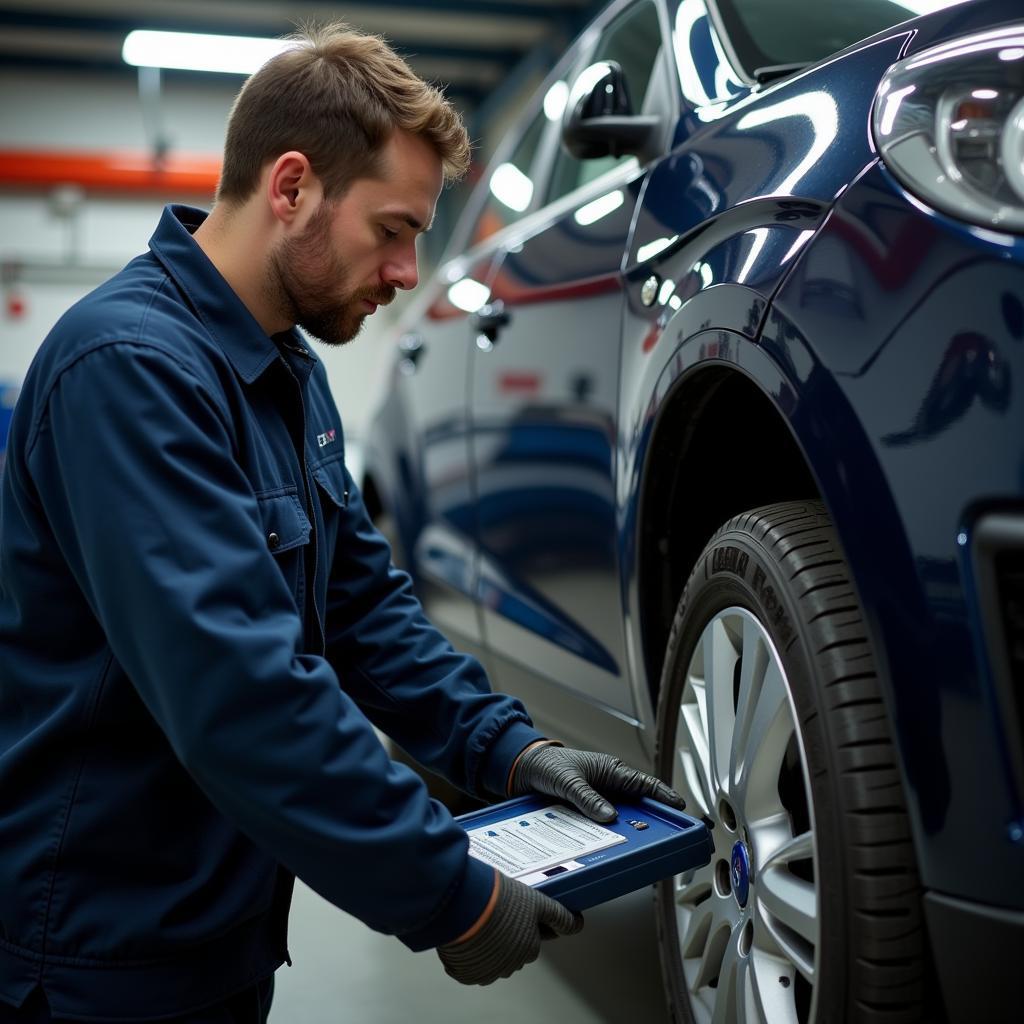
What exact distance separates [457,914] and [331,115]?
0.75 meters

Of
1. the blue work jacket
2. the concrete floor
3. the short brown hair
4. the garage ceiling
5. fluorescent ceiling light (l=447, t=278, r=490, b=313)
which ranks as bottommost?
the concrete floor

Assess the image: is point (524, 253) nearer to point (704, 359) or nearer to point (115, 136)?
point (704, 359)

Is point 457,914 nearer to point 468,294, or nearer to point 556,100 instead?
point 468,294

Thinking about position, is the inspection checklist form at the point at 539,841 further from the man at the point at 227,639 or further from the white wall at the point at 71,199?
the white wall at the point at 71,199

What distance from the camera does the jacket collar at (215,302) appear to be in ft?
3.77

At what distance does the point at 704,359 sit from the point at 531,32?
887cm

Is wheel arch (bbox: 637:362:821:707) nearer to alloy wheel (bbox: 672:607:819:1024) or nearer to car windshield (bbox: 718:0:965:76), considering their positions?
alloy wheel (bbox: 672:607:819:1024)

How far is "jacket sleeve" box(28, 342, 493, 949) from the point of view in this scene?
92 cm

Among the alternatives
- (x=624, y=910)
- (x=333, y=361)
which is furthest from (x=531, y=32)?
(x=624, y=910)

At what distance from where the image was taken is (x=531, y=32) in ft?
30.7

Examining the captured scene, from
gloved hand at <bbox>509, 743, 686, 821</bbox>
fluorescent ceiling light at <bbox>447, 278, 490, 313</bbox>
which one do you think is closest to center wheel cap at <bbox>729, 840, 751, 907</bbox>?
gloved hand at <bbox>509, 743, 686, 821</bbox>

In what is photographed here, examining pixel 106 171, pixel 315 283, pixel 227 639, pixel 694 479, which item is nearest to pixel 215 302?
pixel 315 283

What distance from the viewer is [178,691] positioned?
36.5 inches

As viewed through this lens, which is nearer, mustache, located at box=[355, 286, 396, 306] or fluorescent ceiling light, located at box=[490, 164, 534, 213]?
mustache, located at box=[355, 286, 396, 306]
